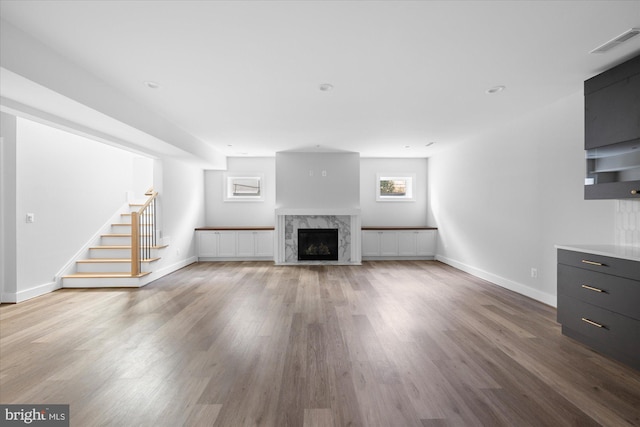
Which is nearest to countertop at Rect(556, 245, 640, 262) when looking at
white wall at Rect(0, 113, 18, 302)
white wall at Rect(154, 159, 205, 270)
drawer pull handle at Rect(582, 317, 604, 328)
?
drawer pull handle at Rect(582, 317, 604, 328)

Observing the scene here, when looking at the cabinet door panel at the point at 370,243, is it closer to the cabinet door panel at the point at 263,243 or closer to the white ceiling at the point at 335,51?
the cabinet door panel at the point at 263,243

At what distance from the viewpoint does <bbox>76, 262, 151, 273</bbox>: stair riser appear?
5.18 meters

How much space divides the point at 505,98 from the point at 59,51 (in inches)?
183

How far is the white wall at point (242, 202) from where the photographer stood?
8016 millimetres

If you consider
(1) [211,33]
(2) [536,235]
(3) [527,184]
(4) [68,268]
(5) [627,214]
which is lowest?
(4) [68,268]

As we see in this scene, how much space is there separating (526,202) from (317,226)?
4.22m

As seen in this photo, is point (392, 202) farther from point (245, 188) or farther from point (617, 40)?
point (617, 40)

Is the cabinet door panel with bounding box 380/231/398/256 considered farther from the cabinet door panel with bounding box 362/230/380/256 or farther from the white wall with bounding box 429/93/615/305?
the white wall with bounding box 429/93/615/305

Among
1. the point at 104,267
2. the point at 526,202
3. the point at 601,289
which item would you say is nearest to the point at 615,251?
the point at 601,289

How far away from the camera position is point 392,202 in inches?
318

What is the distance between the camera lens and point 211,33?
2367 mm

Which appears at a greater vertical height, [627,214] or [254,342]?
[627,214]

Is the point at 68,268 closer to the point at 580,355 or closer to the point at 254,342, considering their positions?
the point at 254,342

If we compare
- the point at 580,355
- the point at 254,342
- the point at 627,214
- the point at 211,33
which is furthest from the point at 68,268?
the point at 627,214
